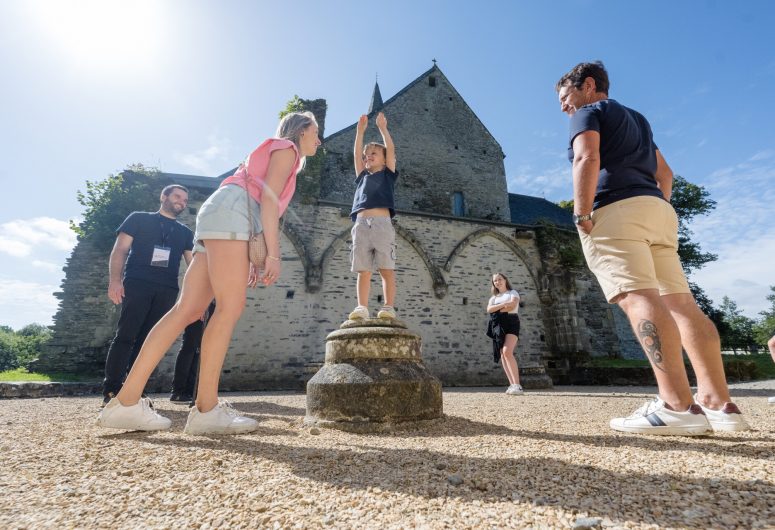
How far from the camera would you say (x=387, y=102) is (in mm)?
17234

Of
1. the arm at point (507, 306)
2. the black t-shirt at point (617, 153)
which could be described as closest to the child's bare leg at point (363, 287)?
the black t-shirt at point (617, 153)

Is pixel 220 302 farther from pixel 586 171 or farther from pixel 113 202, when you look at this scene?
pixel 113 202

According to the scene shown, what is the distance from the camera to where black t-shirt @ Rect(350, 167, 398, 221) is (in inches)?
132

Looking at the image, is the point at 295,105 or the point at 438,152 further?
the point at 438,152

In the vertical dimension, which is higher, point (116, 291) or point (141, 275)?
point (141, 275)

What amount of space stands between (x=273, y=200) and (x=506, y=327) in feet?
13.9

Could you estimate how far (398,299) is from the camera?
35.3 feet

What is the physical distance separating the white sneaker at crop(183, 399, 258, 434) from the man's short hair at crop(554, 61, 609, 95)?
2.98 metres

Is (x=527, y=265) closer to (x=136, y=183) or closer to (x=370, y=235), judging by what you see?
(x=370, y=235)

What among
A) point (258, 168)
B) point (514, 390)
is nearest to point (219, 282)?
point (258, 168)

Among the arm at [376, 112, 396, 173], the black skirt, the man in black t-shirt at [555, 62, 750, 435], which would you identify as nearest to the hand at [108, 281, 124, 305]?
the arm at [376, 112, 396, 173]

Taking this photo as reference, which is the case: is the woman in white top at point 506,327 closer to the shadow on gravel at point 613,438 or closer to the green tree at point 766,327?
the shadow on gravel at point 613,438

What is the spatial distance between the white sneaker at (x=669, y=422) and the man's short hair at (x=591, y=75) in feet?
6.49

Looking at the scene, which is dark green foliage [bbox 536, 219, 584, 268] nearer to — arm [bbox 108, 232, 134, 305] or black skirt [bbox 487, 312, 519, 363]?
black skirt [bbox 487, 312, 519, 363]
